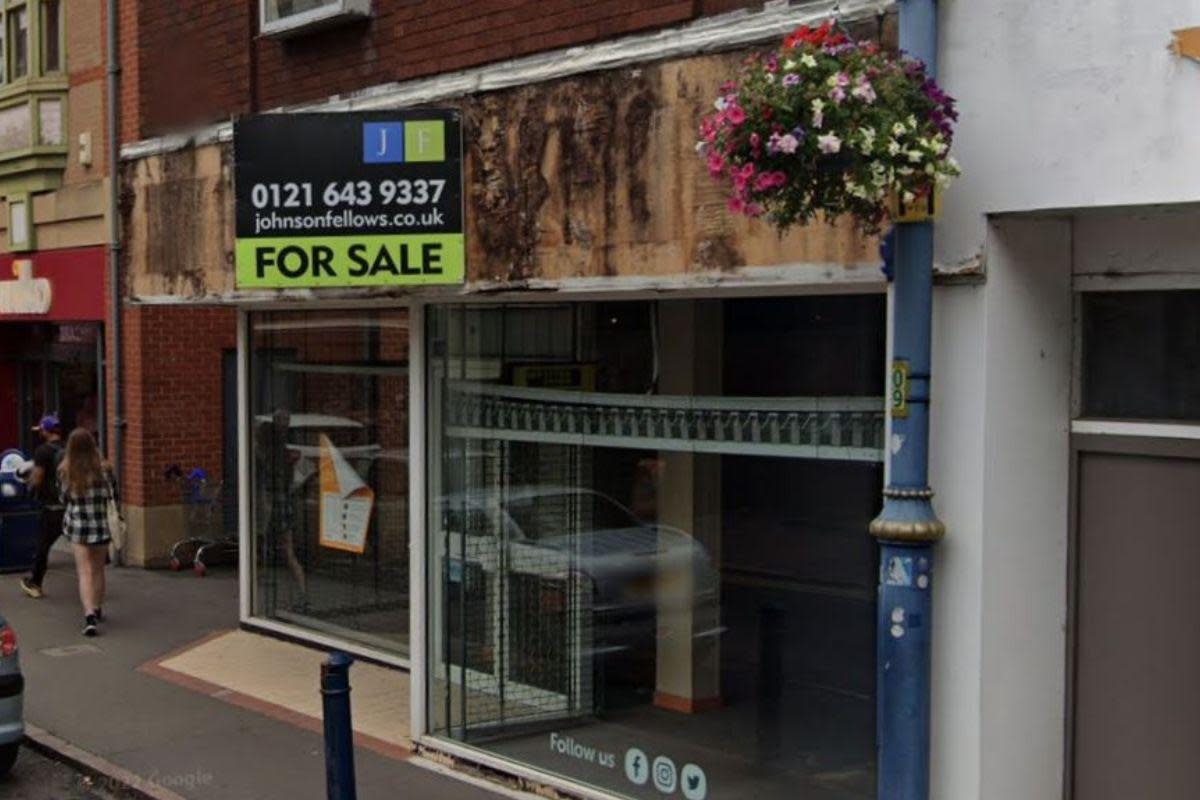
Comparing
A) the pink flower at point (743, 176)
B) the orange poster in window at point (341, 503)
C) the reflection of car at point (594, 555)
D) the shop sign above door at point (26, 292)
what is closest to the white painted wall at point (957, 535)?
the pink flower at point (743, 176)

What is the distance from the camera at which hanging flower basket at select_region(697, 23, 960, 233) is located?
15.9ft

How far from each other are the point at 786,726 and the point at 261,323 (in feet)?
20.7

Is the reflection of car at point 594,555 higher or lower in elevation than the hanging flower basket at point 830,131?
lower

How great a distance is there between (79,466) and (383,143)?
5424 mm

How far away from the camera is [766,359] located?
6719 mm

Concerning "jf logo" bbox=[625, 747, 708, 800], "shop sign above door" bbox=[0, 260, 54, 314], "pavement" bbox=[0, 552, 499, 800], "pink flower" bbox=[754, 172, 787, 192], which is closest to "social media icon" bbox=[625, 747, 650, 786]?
"jf logo" bbox=[625, 747, 708, 800]

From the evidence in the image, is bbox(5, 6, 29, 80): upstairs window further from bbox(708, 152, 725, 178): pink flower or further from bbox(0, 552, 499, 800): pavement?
bbox(708, 152, 725, 178): pink flower

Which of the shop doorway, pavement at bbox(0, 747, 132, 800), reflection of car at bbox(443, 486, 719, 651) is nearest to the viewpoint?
reflection of car at bbox(443, 486, 719, 651)

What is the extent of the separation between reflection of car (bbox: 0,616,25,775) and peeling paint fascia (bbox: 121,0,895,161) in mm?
3567

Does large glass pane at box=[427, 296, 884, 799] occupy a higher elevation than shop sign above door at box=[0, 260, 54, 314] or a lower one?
lower

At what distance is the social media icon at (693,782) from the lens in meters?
6.93

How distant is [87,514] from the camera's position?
1173 cm

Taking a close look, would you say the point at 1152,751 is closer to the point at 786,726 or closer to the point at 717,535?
the point at 786,726

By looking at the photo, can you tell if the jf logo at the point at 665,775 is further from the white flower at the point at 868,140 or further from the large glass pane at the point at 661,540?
the white flower at the point at 868,140
